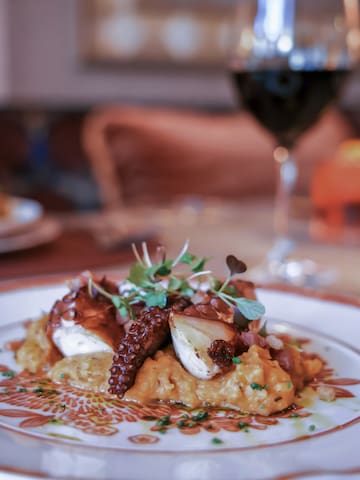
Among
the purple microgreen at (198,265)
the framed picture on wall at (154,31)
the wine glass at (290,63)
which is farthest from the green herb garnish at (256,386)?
the framed picture on wall at (154,31)

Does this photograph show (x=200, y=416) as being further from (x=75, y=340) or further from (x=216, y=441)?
(x=75, y=340)

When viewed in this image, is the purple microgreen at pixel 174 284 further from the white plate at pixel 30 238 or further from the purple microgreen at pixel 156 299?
the white plate at pixel 30 238

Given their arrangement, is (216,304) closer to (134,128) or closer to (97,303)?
(97,303)

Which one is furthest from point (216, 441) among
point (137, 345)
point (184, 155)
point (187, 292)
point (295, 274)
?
point (184, 155)

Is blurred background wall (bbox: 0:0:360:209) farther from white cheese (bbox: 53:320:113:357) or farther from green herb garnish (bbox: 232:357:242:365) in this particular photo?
green herb garnish (bbox: 232:357:242:365)

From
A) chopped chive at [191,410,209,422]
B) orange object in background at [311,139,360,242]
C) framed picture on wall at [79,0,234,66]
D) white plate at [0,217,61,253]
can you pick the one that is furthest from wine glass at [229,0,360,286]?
framed picture on wall at [79,0,234,66]

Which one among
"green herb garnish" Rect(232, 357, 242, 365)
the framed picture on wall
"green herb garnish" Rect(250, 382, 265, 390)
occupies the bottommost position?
"green herb garnish" Rect(250, 382, 265, 390)
